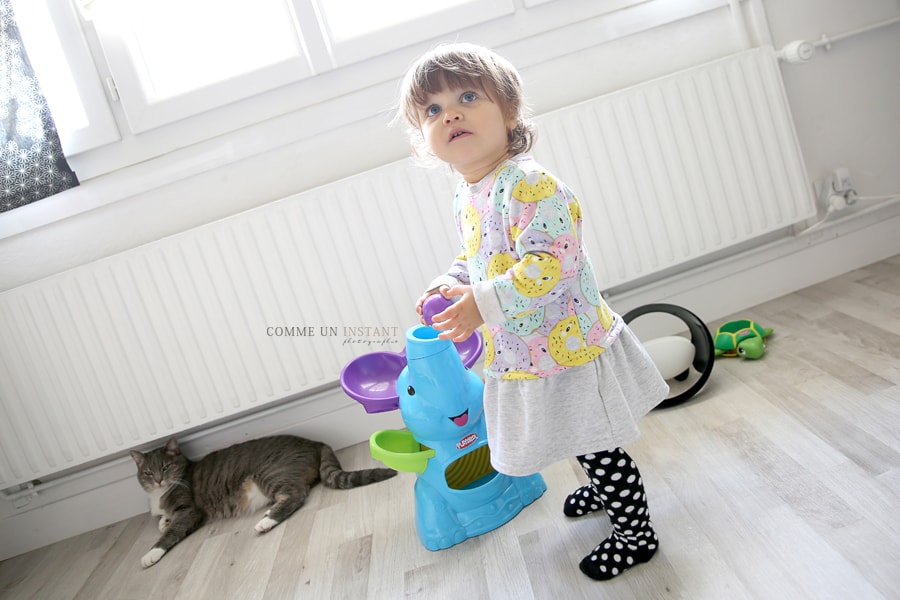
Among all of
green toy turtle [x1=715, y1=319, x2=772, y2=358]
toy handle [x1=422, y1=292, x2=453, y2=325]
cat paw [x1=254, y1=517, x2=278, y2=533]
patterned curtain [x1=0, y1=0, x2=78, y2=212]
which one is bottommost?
cat paw [x1=254, y1=517, x2=278, y2=533]

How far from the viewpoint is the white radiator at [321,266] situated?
2031 mm

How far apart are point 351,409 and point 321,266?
44cm

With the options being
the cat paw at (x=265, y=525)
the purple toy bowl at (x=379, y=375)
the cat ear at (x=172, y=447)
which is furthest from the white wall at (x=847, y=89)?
the cat ear at (x=172, y=447)

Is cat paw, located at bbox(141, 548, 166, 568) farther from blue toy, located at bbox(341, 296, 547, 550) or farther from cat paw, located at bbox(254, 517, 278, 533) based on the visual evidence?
blue toy, located at bbox(341, 296, 547, 550)

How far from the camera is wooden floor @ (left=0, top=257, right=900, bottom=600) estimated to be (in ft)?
3.84

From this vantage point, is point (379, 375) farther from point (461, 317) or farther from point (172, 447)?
point (172, 447)

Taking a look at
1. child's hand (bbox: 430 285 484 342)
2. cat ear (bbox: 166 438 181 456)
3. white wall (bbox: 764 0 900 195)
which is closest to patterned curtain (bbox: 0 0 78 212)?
cat ear (bbox: 166 438 181 456)

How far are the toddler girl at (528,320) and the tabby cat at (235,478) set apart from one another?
2.62ft

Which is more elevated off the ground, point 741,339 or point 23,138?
point 23,138

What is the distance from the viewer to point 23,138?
202 centimetres

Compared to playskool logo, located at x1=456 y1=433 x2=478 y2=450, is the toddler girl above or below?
above

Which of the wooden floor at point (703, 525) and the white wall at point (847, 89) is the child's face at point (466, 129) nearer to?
the wooden floor at point (703, 525)

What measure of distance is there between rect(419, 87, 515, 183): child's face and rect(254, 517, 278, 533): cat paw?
1074mm

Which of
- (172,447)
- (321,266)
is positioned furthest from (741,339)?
(172,447)
